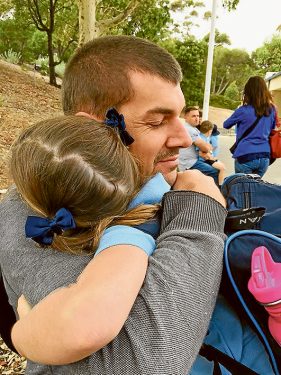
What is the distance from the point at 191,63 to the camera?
30.3 m

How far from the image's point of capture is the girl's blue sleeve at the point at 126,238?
3.60 feet

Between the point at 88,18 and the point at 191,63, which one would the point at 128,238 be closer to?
the point at 88,18

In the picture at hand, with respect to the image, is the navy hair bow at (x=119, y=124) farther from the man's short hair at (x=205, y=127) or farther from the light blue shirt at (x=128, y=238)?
the man's short hair at (x=205, y=127)

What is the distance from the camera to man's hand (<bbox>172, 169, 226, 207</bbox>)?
4.31 ft

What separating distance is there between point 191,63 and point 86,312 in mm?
30694

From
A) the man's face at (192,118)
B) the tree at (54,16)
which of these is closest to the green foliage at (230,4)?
the tree at (54,16)

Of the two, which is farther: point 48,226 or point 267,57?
point 267,57

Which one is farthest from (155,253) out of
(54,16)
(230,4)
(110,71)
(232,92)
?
(232,92)

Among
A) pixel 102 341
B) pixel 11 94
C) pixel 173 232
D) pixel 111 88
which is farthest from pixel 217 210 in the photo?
pixel 11 94

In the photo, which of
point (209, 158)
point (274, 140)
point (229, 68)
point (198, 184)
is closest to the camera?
point (198, 184)

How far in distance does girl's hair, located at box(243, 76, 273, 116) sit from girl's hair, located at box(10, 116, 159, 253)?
15.9ft

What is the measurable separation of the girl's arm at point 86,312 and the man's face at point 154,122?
616 mm

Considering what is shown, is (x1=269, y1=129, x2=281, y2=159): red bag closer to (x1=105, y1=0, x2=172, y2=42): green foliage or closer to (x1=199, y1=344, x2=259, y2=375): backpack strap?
(x1=199, y1=344, x2=259, y2=375): backpack strap

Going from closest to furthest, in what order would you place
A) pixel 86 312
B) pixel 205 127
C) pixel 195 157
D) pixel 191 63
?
1. pixel 86 312
2. pixel 195 157
3. pixel 205 127
4. pixel 191 63
